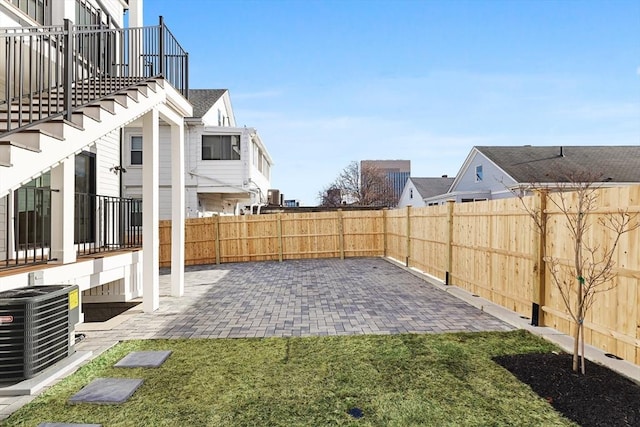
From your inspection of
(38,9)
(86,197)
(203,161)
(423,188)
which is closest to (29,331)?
(86,197)

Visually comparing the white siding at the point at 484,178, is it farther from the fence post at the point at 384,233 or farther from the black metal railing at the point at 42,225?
the black metal railing at the point at 42,225

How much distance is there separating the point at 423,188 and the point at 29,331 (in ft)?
99.1

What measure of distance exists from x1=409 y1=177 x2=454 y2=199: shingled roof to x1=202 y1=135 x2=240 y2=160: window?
18.7m

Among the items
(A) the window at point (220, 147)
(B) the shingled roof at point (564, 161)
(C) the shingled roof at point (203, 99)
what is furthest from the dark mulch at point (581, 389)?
(B) the shingled roof at point (564, 161)

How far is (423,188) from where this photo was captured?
3134 cm

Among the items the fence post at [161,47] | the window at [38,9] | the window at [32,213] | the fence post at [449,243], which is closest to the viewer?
the window at [32,213]

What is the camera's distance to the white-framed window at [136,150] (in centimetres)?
1510

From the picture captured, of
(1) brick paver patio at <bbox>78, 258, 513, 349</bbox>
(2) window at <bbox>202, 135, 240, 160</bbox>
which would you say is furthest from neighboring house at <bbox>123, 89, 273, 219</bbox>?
(1) brick paver patio at <bbox>78, 258, 513, 349</bbox>

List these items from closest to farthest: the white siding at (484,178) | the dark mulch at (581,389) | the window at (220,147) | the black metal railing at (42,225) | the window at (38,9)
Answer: the dark mulch at (581,389) → the black metal railing at (42,225) → the window at (38,9) → the window at (220,147) → the white siding at (484,178)

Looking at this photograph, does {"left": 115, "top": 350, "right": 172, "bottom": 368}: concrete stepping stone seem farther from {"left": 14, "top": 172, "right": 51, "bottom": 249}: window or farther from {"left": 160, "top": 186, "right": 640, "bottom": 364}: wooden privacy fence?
{"left": 160, "top": 186, "right": 640, "bottom": 364}: wooden privacy fence

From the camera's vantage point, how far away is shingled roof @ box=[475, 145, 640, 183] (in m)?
19.0

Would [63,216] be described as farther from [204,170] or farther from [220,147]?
[220,147]

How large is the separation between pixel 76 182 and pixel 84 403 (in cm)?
563

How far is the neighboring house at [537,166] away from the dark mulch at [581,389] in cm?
1568
